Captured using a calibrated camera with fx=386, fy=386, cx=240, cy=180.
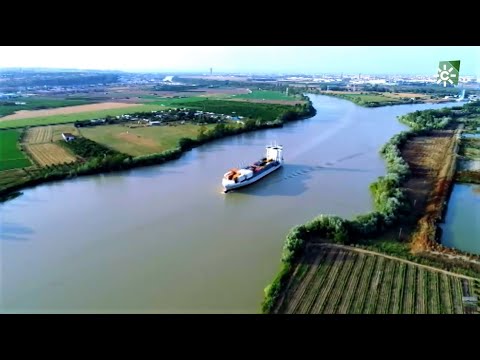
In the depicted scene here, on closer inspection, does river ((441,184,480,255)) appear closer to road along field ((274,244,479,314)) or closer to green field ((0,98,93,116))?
road along field ((274,244,479,314))

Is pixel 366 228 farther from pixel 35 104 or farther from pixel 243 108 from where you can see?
pixel 35 104

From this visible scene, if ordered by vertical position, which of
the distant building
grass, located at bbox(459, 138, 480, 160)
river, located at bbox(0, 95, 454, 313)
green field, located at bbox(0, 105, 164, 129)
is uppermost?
green field, located at bbox(0, 105, 164, 129)

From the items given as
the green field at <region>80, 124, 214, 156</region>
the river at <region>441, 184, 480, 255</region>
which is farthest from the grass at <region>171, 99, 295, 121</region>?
the river at <region>441, 184, 480, 255</region>

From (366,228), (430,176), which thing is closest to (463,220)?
(366,228)

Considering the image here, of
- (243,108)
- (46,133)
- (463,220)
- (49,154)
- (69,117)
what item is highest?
(243,108)

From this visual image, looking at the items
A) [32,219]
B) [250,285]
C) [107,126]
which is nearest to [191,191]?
[32,219]

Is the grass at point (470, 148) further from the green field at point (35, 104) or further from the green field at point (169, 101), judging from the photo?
the green field at point (35, 104)
